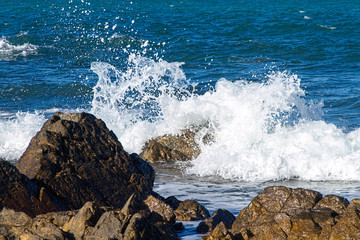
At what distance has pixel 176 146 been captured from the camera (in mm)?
8531

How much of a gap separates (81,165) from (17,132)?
5644 millimetres

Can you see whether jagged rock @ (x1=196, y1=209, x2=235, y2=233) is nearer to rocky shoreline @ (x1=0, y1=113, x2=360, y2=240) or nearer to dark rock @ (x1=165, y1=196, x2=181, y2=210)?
rocky shoreline @ (x1=0, y1=113, x2=360, y2=240)

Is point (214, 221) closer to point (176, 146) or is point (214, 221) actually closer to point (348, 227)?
point (348, 227)

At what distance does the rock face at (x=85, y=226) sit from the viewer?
10.4ft

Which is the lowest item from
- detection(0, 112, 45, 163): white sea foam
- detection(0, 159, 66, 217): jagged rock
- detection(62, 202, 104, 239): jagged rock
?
detection(0, 112, 45, 163): white sea foam

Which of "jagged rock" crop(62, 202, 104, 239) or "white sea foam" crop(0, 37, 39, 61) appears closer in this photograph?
"jagged rock" crop(62, 202, 104, 239)

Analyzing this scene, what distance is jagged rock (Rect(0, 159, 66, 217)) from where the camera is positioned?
3982mm

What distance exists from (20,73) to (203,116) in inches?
332

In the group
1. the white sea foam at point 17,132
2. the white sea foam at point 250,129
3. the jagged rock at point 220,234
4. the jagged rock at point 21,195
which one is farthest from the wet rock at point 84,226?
the white sea foam at point 17,132

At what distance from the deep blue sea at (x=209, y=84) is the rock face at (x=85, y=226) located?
88 cm

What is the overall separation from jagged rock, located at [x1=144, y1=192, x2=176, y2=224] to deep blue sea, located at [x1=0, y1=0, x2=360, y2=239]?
259 millimetres

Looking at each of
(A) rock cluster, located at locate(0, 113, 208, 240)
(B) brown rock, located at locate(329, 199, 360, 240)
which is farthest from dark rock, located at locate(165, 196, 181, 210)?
(B) brown rock, located at locate(329, 199, 360, 240)

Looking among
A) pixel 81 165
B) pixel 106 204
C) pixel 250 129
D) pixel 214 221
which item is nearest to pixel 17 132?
pixel 250 129

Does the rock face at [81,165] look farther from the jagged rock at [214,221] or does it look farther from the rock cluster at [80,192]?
the jagged rock at [214,221]
